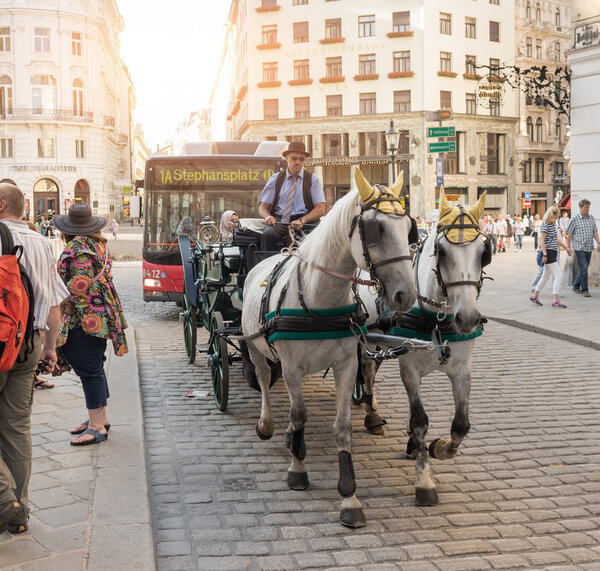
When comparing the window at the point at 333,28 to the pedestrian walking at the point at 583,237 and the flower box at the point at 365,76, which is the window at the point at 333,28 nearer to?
the flower box at the point at 365,76

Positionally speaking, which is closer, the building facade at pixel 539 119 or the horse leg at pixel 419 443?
the horse leg at pixel 419 443

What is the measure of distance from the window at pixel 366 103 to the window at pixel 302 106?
3.58 meters

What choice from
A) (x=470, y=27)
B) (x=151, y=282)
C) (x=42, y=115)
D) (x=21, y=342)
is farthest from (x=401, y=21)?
(x=21, y=342)

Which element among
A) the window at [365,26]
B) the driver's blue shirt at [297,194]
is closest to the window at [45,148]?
the window at [365,26]

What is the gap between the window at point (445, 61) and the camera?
47750mm

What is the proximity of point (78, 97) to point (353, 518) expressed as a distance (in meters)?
60.6

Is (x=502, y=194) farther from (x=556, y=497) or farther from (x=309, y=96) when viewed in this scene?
(x=556, y=497)

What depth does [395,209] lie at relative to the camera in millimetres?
3924

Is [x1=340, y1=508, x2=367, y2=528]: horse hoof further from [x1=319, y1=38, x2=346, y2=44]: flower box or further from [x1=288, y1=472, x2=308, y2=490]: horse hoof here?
[x1=319, y1=38, x2=346, y2=44]: flower box

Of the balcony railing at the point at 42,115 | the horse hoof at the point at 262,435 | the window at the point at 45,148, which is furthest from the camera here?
the window at the point at 45,148

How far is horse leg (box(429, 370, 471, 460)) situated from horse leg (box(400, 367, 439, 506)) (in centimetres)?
19

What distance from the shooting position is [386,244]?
12.7 ft

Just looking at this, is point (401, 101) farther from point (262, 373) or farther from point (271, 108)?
point (262, 373)

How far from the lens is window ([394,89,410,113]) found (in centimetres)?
4759
